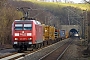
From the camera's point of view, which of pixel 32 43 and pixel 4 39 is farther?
pixel 4 39

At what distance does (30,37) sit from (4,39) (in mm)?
18997

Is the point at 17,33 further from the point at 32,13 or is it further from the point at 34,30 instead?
the point at 32,13

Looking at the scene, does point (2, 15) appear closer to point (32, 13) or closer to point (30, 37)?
Answer: point (30, 37)

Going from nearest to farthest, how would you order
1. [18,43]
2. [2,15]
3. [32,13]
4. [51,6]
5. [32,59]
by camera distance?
[32,59] < [18,43] < [2,15] < [32,13] < [51,6]

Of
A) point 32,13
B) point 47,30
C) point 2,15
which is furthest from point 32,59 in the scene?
point 32,13

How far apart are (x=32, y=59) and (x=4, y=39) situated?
2642 cm

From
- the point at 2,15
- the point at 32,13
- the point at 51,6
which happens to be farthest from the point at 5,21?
the point at 51,6

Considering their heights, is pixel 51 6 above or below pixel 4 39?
above

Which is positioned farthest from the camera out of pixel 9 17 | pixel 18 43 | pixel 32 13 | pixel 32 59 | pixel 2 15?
pixel 32 13

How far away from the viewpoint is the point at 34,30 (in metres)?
32.2

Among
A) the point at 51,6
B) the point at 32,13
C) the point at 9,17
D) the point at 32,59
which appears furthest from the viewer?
the point at 51,6

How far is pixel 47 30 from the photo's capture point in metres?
52.2

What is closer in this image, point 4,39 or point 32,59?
point 32,59

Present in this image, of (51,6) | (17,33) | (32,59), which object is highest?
(51,6)
